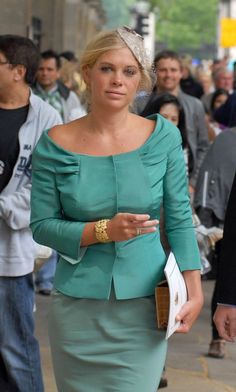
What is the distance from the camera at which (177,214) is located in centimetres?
432

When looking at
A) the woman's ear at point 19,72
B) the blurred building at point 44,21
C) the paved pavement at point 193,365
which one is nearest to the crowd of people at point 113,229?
the woman's ear at point 19,72

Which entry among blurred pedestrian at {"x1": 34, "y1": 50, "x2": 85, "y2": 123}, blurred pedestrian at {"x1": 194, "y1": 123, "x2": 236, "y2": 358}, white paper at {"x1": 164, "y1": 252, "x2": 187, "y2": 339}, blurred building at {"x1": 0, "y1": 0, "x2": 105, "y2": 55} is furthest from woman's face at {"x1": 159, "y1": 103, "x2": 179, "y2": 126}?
blurred building at {"x1": 0, "y1": 0, "x2": 105, "y2": 55}

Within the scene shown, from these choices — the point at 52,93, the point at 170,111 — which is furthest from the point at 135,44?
the point at 52,93

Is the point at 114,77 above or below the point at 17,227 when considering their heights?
above

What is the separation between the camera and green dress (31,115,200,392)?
421 centimetres

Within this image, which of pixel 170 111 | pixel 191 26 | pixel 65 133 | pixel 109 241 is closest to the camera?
pixel 109 241

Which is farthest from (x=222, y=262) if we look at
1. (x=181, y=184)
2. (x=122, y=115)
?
(x=122, y=115)

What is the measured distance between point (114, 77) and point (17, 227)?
1.49 metres

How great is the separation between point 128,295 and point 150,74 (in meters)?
0.86

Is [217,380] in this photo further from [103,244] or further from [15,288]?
[103,244]

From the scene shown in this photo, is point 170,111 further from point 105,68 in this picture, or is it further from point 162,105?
point 105,68

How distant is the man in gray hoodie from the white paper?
1.49 meters

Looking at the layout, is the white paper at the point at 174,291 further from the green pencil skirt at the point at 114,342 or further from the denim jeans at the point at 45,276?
the denim jeans at the point at 45,276

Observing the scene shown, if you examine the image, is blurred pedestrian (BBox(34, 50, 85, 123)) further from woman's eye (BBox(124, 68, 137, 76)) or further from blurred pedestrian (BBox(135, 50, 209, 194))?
woman's eye (BBox(124, 68, 137, 76))
